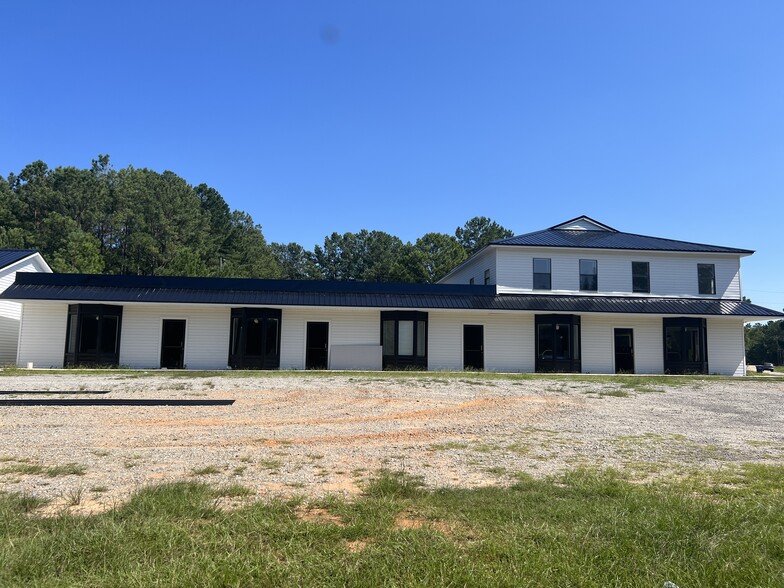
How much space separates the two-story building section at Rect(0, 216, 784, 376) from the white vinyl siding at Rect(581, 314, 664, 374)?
0.17 feet

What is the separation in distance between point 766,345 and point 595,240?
158 ft

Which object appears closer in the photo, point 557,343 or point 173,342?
point 173,342

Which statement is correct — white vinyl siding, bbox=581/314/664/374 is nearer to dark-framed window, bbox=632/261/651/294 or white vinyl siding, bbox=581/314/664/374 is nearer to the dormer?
dark-framed window, bbox=632/261/651/294

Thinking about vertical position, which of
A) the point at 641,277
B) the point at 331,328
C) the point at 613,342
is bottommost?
the point at 613,342

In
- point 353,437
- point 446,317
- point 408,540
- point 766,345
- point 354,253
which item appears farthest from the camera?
point 354,253

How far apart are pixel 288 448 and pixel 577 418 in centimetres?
617

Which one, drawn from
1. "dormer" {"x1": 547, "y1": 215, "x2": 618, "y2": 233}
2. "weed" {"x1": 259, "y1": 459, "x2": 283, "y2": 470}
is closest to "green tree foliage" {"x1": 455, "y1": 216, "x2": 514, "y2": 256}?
"dormer" {"x1": 547, "y1": 215, "x2": 618, "y2": 233}

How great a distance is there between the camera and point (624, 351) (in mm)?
27047

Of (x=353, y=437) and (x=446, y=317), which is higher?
(x=446, y=317)

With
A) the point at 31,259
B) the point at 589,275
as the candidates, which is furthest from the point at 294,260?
the point at 589,275

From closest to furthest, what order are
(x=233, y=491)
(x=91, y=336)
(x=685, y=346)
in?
(x=233, y=491) → (x=91, y=336) → (x=685, y=346)

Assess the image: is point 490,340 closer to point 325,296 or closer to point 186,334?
point 325,296

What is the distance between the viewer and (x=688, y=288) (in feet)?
92.6

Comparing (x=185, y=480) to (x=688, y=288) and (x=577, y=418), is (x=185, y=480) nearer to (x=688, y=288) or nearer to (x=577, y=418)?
(x=577, y=418)
